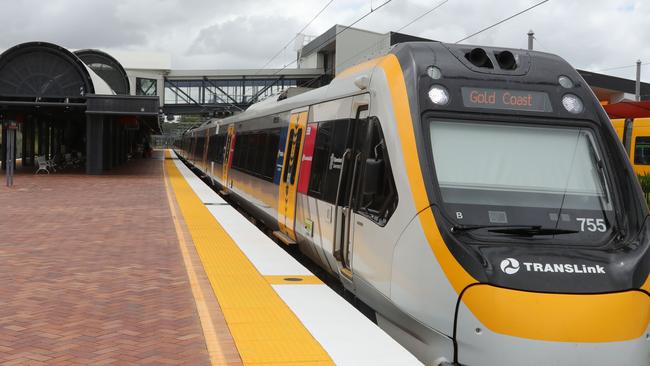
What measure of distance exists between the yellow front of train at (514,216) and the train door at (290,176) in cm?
375

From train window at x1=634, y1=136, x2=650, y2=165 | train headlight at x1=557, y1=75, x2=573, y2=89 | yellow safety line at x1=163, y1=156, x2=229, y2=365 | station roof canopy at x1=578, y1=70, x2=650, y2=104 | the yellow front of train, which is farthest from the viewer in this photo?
station roof canopy at x1=578, y1=70, x2=650, y2=104

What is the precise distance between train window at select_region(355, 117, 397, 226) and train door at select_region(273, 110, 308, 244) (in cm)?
341

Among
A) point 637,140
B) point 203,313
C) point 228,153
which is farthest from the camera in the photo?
point 228,153

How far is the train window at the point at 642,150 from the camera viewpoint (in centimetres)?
1872

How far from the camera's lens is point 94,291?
7.12m

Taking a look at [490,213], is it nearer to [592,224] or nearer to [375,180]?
[592,224]

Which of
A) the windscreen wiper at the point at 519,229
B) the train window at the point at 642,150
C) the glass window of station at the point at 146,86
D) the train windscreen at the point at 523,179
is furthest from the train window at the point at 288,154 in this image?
the glass window of station at the point at 146,86

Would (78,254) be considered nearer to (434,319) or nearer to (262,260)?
(262,260)

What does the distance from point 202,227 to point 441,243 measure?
7971mm

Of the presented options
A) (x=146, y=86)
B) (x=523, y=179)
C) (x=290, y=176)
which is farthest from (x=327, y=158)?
(x=146, y=86)

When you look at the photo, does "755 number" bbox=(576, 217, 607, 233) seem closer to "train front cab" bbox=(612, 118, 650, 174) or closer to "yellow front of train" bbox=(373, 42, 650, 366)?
"yellow front of train" bbox=(373, 42, 650, 366)

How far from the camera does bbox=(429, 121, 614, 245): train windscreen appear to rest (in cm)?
522

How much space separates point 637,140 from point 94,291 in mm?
16704

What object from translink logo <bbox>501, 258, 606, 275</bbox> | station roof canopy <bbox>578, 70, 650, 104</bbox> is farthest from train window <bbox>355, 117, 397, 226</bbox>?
station roof canopy <bbox>578, 70, 650, 104</bbox>
